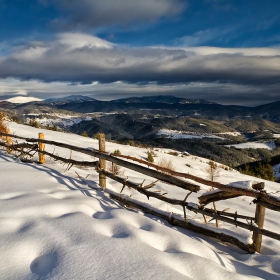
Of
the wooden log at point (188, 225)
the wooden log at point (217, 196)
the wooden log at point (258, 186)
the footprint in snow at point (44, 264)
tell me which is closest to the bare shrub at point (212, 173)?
the wooden log at point (188, 225)

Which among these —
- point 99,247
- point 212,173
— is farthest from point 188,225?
point 212,173

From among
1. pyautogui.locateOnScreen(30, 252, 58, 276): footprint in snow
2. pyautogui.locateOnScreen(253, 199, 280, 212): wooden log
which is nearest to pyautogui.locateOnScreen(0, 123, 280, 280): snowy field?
pyautogui.locateOnScreen(30, 252, 58, 276): footprint in snow

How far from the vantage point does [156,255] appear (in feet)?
8.49

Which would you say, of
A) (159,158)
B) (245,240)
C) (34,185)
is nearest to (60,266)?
(245,240)

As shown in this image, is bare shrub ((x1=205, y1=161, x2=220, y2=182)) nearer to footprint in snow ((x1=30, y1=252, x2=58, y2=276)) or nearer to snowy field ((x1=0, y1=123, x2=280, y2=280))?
snowy field ((x1=0, y1=123, x2=280, y2=280))

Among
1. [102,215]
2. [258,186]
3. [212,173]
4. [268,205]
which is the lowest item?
[212,173]

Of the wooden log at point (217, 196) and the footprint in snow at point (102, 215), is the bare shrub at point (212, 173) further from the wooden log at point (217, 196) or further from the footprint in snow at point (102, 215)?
the footprint in snow at point (102, 215)

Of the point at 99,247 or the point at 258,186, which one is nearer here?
the point at 99,247

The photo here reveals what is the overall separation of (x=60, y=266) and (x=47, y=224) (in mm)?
1019

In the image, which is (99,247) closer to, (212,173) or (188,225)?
(188,225)

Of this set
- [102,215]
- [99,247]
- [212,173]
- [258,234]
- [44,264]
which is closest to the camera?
[44,264]

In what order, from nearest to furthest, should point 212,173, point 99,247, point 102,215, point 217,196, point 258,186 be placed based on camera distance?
point 99,247, point 258,186, point 217,196, point 102,215, point 212,173

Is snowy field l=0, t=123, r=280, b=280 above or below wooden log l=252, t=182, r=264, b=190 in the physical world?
below

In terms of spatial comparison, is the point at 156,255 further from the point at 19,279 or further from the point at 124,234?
the point at 19,279
